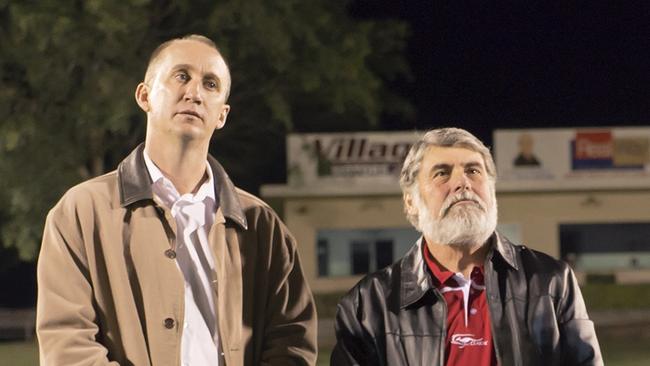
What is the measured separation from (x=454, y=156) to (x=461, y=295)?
16.6 inches

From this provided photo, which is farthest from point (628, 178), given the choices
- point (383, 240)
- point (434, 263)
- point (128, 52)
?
point (434, 263)

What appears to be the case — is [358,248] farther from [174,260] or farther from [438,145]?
[174,260]

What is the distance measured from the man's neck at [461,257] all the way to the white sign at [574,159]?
25.4 meters

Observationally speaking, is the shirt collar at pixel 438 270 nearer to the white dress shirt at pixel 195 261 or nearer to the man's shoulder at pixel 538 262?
the man's shoulder at pixel 538 262

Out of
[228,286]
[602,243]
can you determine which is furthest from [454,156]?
[602,243]

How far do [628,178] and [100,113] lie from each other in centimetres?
1500

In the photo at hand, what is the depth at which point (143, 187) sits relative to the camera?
11.1 feet

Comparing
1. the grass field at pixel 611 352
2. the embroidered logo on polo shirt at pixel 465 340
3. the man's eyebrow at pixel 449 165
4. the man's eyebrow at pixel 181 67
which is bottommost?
the grass field at pixel 611 352

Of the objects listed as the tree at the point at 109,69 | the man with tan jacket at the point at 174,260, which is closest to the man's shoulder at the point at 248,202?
the man with tan jacket at the point at 174,260

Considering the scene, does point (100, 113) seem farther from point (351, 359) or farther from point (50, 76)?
point (351, 359)

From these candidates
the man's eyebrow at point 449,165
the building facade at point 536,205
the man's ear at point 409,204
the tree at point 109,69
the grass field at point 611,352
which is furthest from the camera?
the building facade at point 536,205

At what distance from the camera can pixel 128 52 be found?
1948 cm

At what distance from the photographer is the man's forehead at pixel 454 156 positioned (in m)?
3.54

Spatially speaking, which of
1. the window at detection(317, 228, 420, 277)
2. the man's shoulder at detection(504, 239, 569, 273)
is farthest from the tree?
the man's shoulder at detection(504, 239, 569, 273)
